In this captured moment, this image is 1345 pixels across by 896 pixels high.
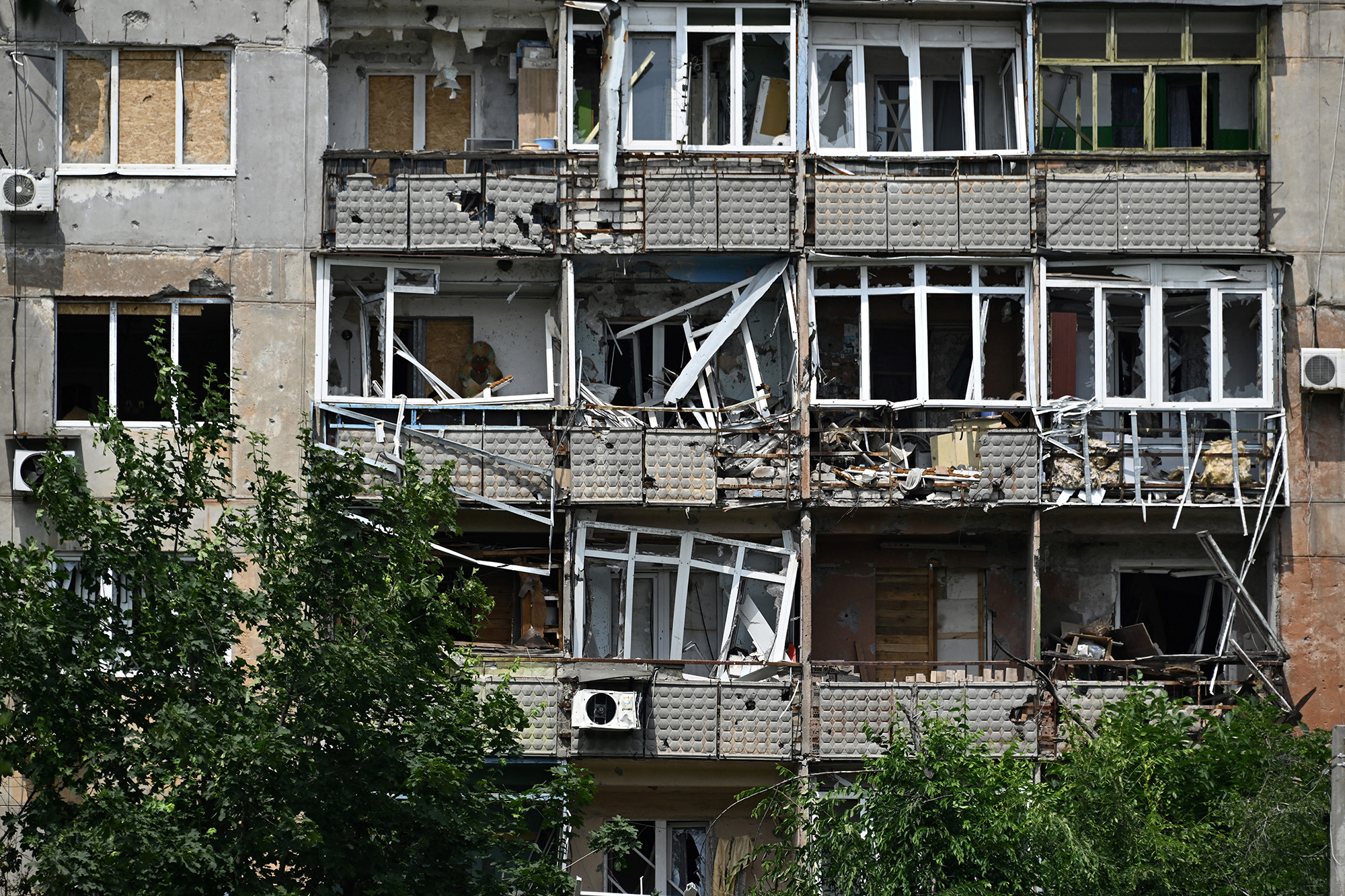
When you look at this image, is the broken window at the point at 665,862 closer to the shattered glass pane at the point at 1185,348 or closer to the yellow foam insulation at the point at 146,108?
the shattered glass pane at the point at 1185,348

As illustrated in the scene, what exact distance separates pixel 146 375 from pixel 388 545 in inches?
315

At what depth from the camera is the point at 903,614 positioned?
2161 centimetres

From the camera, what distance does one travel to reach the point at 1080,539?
21.5 meters

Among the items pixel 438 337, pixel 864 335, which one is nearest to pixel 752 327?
pixel 864 335

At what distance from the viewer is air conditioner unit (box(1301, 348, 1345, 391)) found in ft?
66.3

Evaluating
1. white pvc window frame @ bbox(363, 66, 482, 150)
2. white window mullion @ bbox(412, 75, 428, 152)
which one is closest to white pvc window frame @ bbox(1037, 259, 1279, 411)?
white pvc window frame @ bbox(363, 66, 482, 150)

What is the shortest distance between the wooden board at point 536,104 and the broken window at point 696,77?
0.40m

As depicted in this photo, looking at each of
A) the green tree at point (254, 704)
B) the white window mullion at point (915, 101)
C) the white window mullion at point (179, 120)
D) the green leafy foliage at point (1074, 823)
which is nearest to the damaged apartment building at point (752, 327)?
the white window mullion at point (179, 120)

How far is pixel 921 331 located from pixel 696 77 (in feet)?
14.7

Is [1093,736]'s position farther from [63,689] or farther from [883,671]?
[63,689]

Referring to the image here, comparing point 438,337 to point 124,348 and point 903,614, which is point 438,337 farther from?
point 903,614

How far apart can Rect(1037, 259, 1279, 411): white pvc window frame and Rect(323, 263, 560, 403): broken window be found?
6.46m

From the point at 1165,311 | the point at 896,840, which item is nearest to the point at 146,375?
the point at 896,840

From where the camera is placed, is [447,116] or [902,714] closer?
[902,714]
